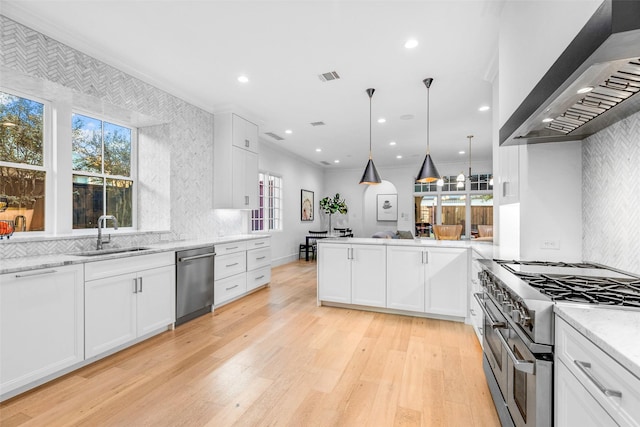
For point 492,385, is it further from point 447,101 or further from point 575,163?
point 447,101

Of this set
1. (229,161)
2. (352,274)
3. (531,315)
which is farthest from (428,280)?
(229,161)

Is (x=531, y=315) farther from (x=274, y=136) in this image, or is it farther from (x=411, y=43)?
(x=274, y=136)

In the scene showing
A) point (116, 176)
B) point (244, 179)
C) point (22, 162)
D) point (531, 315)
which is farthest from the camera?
point (244, 179)

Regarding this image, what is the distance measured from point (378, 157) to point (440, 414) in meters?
7.08

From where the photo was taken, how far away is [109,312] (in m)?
2.53

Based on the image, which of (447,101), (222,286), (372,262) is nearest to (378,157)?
(447,101)

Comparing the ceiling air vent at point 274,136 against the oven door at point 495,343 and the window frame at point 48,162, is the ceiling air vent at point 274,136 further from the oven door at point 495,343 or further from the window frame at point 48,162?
the oven door at point 495,343

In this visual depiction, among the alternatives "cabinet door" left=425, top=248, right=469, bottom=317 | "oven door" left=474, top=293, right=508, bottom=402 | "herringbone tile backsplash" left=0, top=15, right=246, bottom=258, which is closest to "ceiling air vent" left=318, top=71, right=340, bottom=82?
"herringbone tile backsplash" left=0, top=15, right=246, bottom=258

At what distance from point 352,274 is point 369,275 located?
8.7 inches

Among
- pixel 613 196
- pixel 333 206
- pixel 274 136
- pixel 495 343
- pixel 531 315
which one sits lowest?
pixel 495 343

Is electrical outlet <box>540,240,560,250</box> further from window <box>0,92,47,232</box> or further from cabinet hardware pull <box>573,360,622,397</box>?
window <box>0,92,47,232</box>

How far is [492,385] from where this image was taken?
186 cm

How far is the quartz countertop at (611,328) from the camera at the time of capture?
2.41 feet

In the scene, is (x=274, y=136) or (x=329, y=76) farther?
(x=274, y=136)
